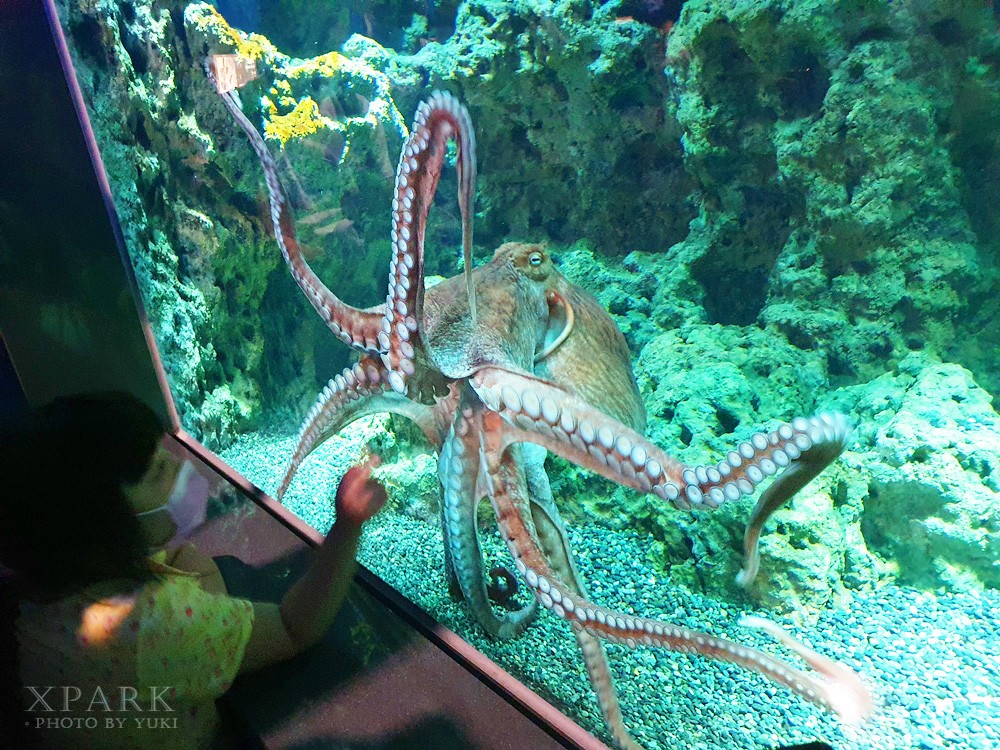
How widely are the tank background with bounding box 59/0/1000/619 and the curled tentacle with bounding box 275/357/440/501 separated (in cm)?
29

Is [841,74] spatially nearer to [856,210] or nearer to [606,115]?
[856,210]

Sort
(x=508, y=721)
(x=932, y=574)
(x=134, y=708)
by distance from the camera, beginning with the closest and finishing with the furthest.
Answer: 1. (x=134, y=708)
2. (x=932, y=574)
3. (x=508, y=721)

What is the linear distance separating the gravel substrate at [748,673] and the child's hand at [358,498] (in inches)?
14.6

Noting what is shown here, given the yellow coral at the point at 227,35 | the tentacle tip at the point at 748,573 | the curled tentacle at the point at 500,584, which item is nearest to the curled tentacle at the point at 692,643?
the tentacle tip at the point at 748,573

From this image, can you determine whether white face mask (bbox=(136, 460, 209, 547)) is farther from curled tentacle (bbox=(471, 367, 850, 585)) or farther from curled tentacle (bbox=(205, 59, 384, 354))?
curled tentacle (bbox=(471, 367, 850, 585))

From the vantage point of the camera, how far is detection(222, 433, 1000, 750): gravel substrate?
108 cm

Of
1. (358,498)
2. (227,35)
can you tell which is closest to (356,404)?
(358,498)

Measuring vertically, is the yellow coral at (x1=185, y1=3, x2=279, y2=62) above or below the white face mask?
above

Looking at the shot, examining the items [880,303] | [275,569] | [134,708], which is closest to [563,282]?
[880,303]

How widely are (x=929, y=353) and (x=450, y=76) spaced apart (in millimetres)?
1283

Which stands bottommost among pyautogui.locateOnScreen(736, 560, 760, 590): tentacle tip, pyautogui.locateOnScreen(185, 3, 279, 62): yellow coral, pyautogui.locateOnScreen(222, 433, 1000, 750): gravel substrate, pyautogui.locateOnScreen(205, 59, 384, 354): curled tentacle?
pyautogui.locateOnScreen(222, 433, 1000, 750): gravel substrate

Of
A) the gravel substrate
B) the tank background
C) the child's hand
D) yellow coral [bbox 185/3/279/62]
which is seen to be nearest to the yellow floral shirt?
the child's hand

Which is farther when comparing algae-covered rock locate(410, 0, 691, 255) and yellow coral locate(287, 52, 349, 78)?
yellow coral locate(287, 52, 349, 78)

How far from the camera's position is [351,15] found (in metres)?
1.58
